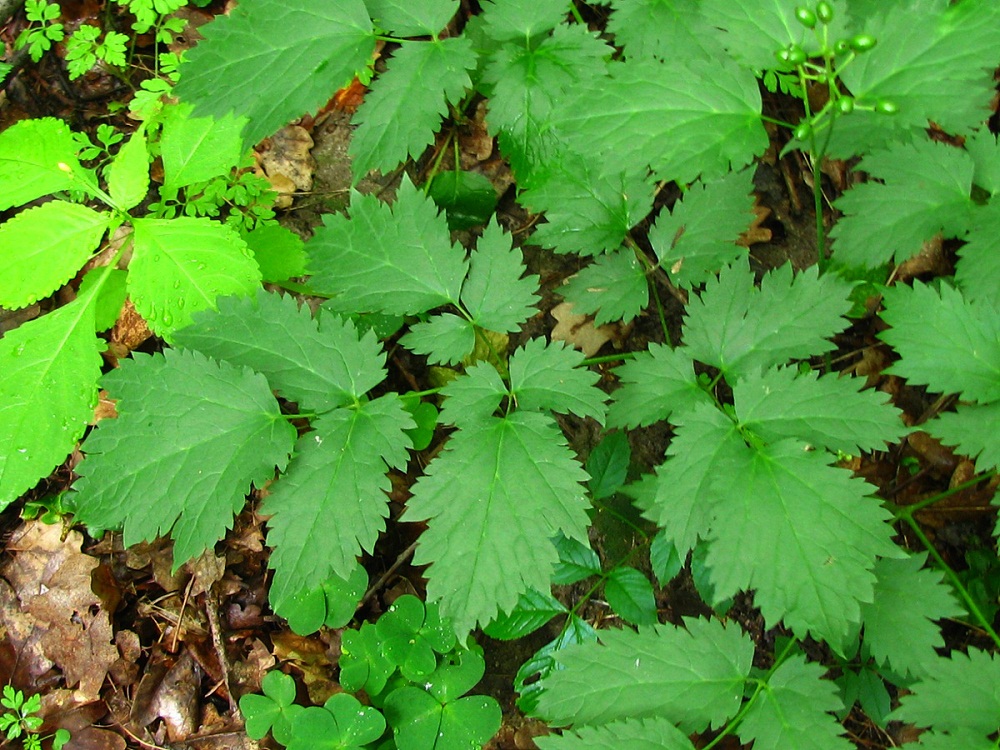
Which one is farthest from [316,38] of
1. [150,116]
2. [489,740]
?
[489,740]

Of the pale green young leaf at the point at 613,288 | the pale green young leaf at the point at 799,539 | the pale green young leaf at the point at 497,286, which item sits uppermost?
the pale green young leaf at the point at 497,286

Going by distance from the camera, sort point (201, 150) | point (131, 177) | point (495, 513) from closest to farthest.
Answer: point (495, 513), point (131, 177), point (201, 150)

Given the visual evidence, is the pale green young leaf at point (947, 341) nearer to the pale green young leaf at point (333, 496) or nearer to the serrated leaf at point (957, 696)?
the serrated leaf at point (957, 696)

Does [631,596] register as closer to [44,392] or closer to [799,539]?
[799,539]

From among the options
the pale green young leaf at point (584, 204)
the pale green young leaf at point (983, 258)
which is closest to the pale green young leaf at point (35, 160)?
the pale green young leaf at point (584, 204)

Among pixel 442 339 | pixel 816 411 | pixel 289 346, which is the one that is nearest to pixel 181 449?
pixel 289 346

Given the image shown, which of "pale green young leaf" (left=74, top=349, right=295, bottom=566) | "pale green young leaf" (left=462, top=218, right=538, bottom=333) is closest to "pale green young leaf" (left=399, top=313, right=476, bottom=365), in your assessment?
"pale green young leaf" (left=462, top=218, right=538, bottom=333)
